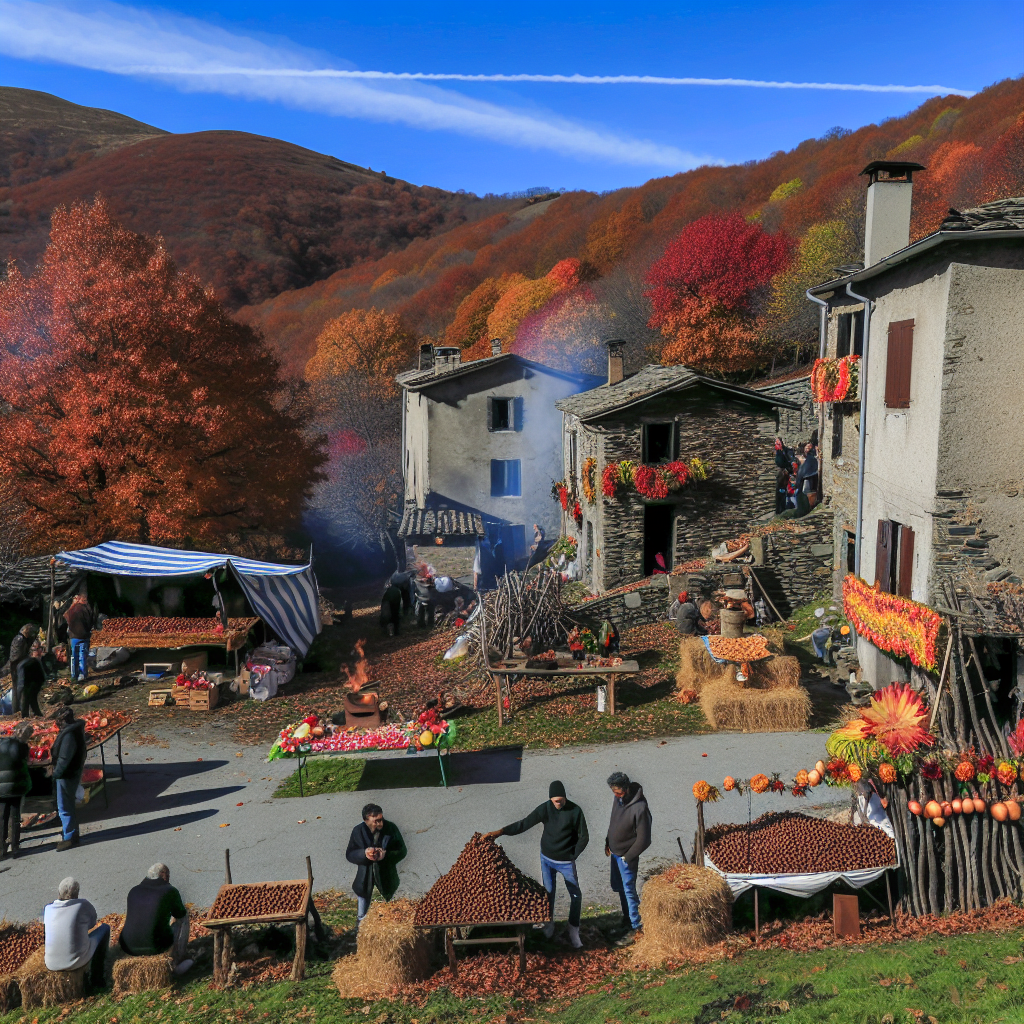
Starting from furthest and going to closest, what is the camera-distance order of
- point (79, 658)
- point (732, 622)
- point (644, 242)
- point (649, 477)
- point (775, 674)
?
point (644, 242) < point (649, 477) < point (79, 658) < point (732, 622) < point (775, 674)

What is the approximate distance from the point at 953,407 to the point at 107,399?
19.4m

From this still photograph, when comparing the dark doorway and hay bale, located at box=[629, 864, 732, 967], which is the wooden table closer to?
hay bale, located at box=[629, 864, 732, 967]

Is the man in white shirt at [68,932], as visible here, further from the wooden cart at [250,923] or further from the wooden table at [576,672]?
the wooden table at [576,672]

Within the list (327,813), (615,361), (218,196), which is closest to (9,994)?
(327,813)

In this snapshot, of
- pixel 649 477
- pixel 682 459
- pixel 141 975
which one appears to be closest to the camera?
pixel 141 975

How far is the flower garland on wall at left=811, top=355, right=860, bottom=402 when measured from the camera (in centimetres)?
1762

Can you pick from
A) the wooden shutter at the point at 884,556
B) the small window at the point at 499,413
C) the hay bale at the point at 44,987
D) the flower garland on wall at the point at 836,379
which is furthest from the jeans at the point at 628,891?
the small window at the point at 499,413

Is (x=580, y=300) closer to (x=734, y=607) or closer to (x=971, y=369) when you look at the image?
(x=734, y=607)

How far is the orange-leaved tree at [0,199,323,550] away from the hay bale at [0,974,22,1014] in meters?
15.3

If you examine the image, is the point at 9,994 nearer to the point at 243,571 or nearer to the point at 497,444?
the point at 243,571

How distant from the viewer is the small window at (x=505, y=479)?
3312cm

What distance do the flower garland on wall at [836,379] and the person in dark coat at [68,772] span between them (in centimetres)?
1519

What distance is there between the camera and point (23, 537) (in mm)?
23562

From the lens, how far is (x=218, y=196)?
119m
